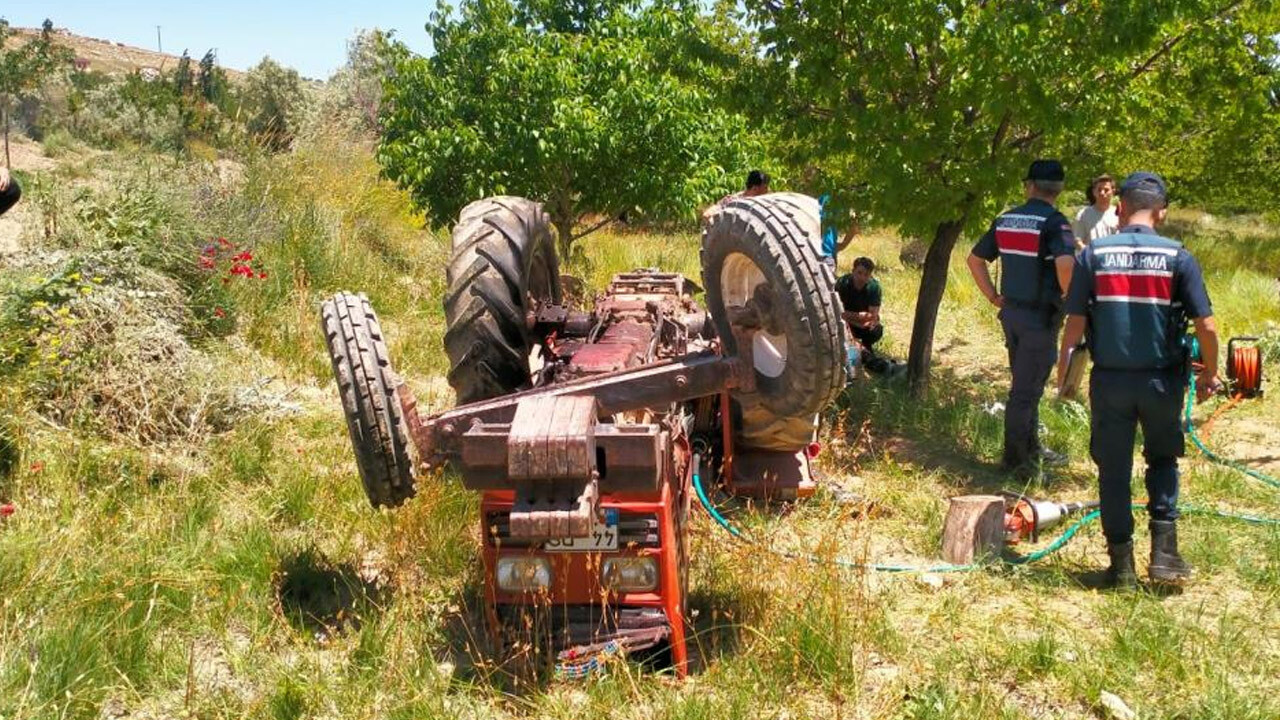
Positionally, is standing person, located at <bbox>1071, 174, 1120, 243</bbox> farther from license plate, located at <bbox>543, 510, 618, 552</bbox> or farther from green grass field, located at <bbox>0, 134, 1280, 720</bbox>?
license plate, located at <bbox>543, 510, 618, 552</bbox>

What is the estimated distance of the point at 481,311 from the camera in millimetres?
4867

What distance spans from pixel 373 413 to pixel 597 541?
2.93ft

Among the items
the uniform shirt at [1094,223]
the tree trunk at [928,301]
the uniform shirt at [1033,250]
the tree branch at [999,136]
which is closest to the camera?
the uniform shirt at [1033,250]

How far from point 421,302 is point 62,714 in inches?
262

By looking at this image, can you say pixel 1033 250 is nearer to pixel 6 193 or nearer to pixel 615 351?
pixel 615 351

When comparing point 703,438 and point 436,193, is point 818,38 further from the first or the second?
point 436,193

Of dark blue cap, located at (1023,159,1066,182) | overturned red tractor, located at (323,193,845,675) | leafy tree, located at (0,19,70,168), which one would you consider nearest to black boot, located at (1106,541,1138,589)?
overturned red tractor, located at (323,193,845,675)

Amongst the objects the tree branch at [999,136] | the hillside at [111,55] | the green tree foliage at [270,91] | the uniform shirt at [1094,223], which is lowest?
the uniform shirt at [1094,223]

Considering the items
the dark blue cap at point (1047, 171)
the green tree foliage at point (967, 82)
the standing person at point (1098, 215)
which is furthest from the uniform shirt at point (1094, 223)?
the dark blue cap at point (1047, 171)

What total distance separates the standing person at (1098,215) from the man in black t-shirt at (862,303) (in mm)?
1482

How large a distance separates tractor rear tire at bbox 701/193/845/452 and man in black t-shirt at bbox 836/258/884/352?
3.77 metres

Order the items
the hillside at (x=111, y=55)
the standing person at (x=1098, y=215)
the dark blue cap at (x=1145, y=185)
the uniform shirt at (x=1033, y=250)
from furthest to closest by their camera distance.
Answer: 1. the hillside at (x=111, y=55)
2. the standing person at (x=1098, y=215)
3. the uniform shirt at (x=1033, y=250)
4. the dark blue cap at (x=1145, y=185)

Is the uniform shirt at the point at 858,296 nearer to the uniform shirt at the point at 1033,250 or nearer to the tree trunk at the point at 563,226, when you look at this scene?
the uniform shirt at the point at 1033,250

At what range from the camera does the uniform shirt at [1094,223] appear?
702 centimetres
